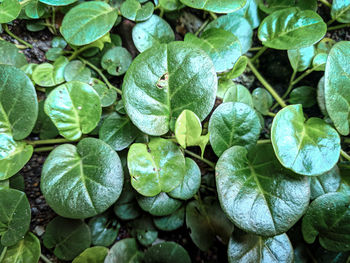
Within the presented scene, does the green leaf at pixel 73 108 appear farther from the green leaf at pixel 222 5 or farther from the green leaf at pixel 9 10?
the green leaf at pixel 222 5

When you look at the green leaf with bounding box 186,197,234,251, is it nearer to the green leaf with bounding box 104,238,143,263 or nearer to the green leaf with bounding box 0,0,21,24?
the green leaf with bounding box 104,238,143,263

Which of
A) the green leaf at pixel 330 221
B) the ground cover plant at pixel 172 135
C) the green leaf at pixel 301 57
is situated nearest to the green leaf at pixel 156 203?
the ground cover plant at pixel 172 135

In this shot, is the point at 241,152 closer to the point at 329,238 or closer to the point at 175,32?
the point at 329,238

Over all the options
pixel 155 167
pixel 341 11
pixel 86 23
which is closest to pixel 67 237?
pixel 155 167

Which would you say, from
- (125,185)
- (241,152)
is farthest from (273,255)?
(125,185)

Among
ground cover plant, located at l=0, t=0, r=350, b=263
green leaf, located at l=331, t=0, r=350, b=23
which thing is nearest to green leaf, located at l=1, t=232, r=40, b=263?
ground cover plant, located at l=0, t=0, r=350, b=263
